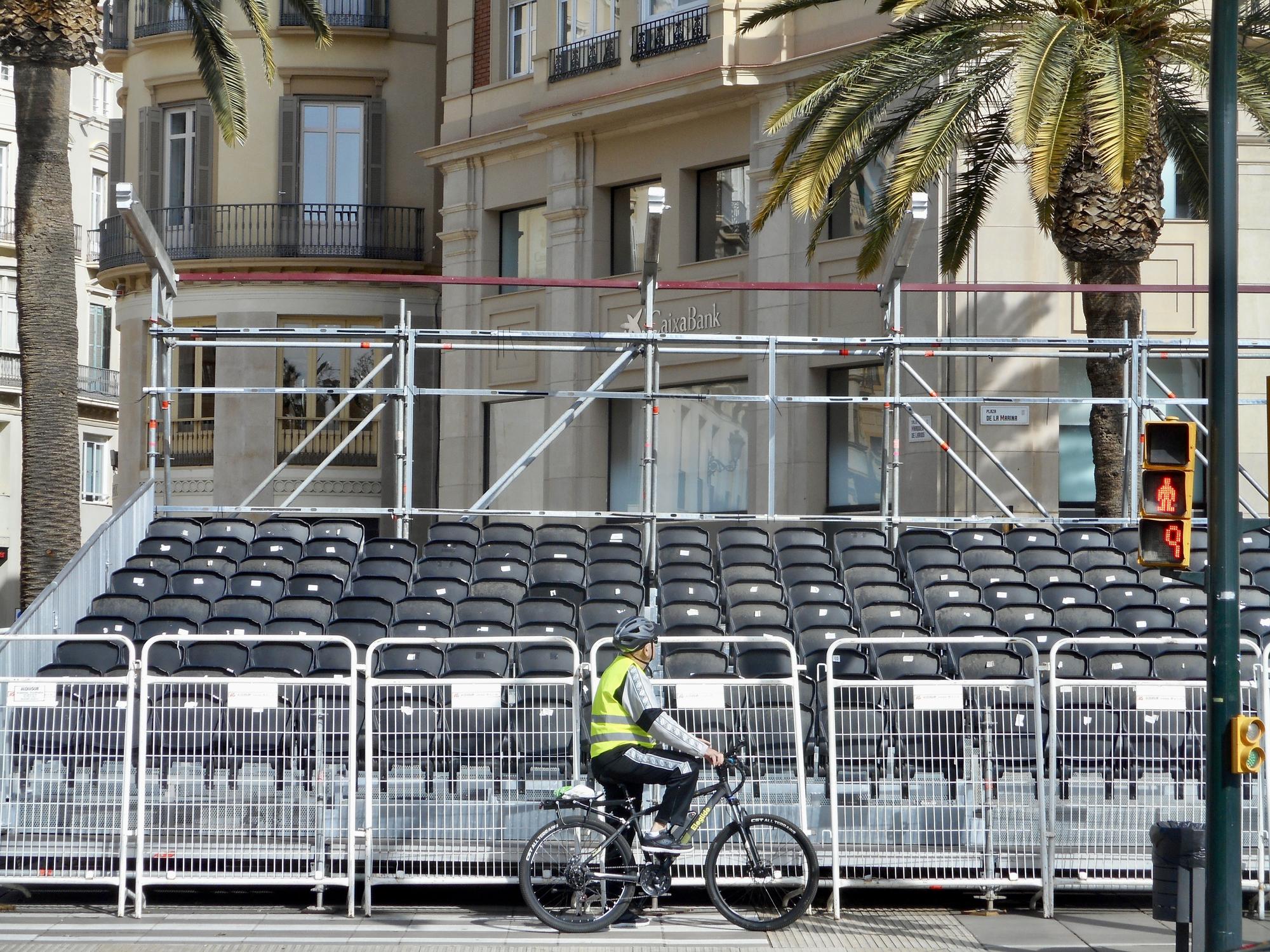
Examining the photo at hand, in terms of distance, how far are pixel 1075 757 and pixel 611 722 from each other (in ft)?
9.76

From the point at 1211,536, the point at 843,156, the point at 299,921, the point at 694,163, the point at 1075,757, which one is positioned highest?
the point at 694,163

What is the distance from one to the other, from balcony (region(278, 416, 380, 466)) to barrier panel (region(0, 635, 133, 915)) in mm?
22424

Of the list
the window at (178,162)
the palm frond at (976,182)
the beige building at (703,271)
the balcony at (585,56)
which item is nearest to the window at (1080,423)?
the beige building at (703,271)

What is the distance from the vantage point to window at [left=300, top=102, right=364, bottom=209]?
33.4 m

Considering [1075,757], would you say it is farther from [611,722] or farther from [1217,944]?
[611,722]

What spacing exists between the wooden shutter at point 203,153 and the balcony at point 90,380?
16.0 metres

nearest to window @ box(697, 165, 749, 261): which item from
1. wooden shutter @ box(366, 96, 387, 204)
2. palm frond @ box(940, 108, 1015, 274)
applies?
palm frond @ box(940, 108, 1015, 274)

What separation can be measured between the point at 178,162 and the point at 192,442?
19.5 ft

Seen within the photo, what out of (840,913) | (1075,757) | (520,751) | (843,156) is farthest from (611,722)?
(843,156)

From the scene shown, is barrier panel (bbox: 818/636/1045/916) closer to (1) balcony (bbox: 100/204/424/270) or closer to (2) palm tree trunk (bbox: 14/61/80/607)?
(2) palm tree trunk (bbox: 14/61/80/607)

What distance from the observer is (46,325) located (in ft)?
56.0

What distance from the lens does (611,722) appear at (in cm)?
943

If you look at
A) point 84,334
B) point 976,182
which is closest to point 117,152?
point 84,334

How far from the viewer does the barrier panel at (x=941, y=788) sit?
395 inches
